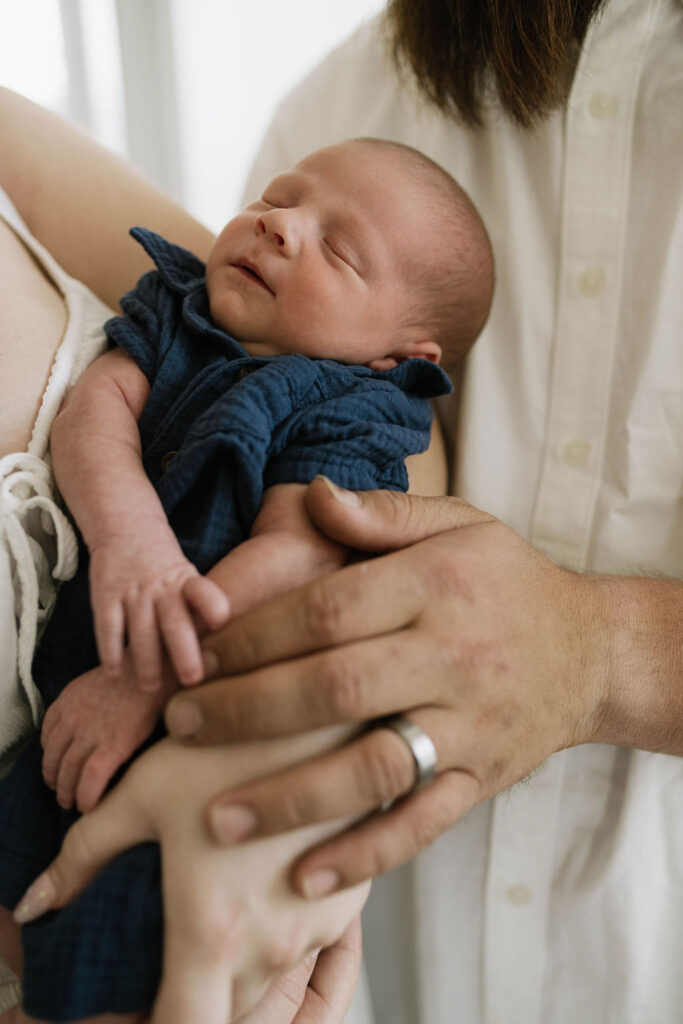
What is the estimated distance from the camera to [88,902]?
573mm

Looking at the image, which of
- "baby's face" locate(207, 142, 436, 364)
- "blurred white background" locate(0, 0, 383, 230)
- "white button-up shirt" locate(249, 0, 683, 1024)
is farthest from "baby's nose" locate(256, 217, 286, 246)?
"blurred white background" locate(0, 0, 383, 230)

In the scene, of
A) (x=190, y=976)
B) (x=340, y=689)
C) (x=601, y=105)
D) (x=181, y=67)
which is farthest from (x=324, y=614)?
(x=181, y=67)

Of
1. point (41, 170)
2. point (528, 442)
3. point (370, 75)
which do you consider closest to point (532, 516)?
point (528, 442)

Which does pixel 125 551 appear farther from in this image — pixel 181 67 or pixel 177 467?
pixel 181 67

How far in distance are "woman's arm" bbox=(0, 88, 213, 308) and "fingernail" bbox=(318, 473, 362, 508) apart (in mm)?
645

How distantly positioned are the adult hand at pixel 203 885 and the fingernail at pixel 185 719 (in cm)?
2

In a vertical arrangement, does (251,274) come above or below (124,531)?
above

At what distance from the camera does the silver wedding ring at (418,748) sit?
59 cm

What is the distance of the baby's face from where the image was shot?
874mm

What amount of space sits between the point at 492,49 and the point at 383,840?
41.6 inches

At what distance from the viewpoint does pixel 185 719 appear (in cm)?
60

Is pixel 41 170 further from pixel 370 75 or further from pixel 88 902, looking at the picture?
pixel 88 902

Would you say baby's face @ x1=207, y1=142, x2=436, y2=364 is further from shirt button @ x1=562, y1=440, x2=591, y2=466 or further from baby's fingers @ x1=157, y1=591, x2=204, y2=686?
baby's fingers @ x1=157, y1=591, x2=204, y2=686

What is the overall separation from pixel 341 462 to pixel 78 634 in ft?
1.05
